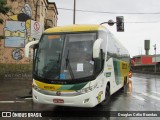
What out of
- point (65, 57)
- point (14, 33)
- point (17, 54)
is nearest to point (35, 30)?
point (65, 57)

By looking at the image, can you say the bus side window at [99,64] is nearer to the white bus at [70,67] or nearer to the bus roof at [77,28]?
the white bus at [70,67]

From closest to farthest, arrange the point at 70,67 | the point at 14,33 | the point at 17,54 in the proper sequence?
the point at 70,67 → the point at 14,33 → the point at 17,54

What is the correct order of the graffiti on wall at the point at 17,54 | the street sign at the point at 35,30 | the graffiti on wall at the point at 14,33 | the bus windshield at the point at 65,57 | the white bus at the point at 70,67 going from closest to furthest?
1. the white bus at the point at 70,67
2. the bus windshield at the point at 65,57
3. the street sign at the point at 35,30
4. the graffiti on wall at the point at 14,33
5. the graffiti on wall at the point at 17,54

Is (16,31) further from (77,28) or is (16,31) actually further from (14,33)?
(77,28)

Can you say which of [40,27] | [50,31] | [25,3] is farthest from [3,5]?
[25,3]

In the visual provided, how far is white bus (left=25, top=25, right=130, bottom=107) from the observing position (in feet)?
34.6

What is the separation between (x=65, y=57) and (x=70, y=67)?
1.36ft

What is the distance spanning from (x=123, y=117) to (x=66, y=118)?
1840 millimetres

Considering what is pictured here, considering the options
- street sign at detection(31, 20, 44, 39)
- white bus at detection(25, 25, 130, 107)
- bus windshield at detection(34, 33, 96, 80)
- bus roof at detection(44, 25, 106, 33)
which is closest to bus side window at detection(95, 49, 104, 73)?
white bus at detection(25, 25, 130, 107)

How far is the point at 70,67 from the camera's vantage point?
35.6 feet

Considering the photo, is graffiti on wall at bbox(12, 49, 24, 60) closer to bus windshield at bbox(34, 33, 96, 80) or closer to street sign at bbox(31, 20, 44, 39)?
street sign at bbox(31, 20, 44, 39)

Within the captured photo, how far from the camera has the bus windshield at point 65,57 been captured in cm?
1080

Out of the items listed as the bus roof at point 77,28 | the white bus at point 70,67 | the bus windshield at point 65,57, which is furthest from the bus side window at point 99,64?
the bus roof at point 77,28

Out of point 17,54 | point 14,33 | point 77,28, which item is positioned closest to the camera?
point 77,28
